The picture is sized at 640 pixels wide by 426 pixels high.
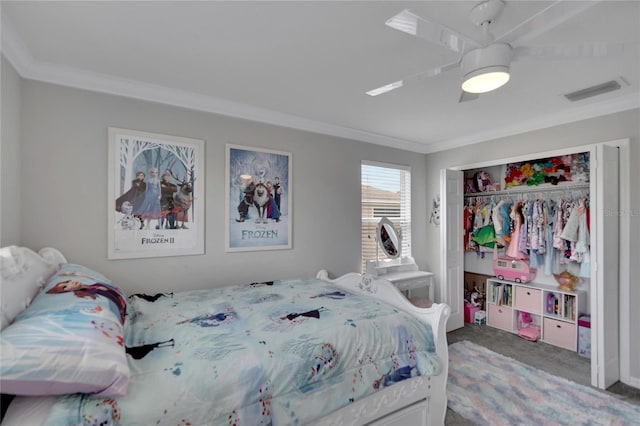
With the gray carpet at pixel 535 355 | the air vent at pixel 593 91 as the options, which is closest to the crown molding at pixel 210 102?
the air vent at pixel 593 91

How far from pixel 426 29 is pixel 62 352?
1842 mm

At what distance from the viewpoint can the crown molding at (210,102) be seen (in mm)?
2047

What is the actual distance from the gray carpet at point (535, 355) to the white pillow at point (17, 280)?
2574 millimetres

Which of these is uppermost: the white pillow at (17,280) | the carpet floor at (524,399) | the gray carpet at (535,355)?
the white pillow at (17,280)

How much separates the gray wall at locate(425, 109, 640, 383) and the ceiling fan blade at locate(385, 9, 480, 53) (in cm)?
Answer: 239

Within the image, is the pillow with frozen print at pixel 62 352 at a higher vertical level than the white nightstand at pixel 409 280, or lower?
higher

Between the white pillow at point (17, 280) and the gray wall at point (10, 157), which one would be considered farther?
the gray wall at point (10, 157)

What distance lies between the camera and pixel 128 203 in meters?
2.47

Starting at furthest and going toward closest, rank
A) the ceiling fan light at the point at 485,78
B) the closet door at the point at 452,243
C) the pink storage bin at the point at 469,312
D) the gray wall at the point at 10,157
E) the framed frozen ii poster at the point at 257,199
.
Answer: the pink storage bin at the point at 469,312
the closet door at the point at 452,243
the framed frozen ii poster at the point at 257,199
the gray wall at the point at 10,157
the ceiling fan light at the point at 485,78

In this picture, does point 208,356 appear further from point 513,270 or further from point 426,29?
point 513,270

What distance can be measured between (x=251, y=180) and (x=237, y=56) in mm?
1227

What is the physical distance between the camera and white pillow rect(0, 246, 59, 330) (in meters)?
1.16

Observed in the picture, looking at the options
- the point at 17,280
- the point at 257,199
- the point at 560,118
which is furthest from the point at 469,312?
the point at 17,280

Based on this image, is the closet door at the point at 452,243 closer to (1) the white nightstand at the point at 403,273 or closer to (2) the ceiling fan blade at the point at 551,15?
(1) the white nightstand at the point at 403,273
